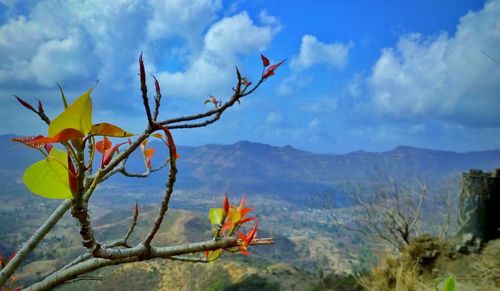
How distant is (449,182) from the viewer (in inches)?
390

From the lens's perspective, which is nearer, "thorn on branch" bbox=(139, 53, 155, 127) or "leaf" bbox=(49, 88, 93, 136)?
"leaf" bbox=(49, 88, 93, 136)

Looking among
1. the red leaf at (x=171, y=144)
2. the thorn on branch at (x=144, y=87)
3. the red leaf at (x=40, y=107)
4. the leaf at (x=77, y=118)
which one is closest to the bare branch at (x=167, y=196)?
the red leaf at (x=171, y=144)

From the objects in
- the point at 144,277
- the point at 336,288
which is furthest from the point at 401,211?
the point at 144,277

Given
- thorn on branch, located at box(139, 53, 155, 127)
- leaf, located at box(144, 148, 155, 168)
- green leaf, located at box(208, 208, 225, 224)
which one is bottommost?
green leaf, located at box(208, 208, 225, 224)

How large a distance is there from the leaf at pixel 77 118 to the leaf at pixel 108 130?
3 centimetres

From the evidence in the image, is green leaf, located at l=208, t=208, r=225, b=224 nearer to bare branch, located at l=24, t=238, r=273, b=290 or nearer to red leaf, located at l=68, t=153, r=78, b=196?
bare branch, located at l=24, t=238, r=273, b=290

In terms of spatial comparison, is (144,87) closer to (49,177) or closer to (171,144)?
(171,144)

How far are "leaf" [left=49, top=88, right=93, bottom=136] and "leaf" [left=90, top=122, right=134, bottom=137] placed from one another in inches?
1.2

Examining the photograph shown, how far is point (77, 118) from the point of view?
0.65 metres

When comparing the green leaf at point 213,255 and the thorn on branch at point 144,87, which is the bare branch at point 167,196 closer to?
the thorn on branch at point 144,87

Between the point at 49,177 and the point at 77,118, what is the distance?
17 centimetres

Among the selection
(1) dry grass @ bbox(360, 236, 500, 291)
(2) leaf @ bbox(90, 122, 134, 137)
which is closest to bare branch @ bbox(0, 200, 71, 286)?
(2) leaf @ bbox(90, 122, 134, 137)

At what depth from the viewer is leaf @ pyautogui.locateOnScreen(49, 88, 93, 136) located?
0.63 meters

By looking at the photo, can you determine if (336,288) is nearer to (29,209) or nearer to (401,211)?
(401,211)
